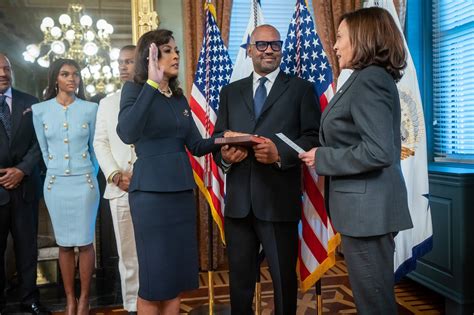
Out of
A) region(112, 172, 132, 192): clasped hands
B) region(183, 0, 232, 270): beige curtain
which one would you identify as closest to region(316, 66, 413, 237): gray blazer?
region(112, 172, 132, 192): clasped hands

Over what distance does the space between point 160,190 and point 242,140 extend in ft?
1.39

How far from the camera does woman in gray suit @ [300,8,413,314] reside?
1590mm

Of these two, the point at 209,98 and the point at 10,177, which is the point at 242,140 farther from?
the point at 10,177

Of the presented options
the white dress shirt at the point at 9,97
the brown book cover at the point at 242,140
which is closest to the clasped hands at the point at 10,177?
the white dress shirt at the point at 9,97

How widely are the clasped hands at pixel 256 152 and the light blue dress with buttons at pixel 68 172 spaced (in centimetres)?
102

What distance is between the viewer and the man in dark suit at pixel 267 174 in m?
2.20

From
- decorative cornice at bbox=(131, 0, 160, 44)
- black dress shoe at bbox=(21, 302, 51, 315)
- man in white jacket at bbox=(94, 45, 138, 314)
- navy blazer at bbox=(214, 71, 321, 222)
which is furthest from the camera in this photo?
decorative cornice at bbox=(131, 0, 160, 44)

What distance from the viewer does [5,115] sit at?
296 centimetres

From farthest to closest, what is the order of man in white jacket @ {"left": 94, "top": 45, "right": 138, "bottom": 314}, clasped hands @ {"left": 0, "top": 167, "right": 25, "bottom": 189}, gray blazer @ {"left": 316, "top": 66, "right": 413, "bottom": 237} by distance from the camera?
1. clasped hands @ {"left": 0, "top": 167, "right": 25, "bottom": 189}
2. man in white jacket @ {"left": 94, "top": 45, "right": 138, "bottom": 314}
3. gray blazer @ {"left": 316, "top": 66, "right": 413, "bottom": 237}

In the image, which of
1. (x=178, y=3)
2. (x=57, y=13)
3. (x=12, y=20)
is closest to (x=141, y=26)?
(x=178, y=3)

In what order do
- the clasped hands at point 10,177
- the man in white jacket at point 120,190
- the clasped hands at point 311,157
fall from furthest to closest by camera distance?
the clasped hands at point 10,177 < the man in white jacket at point 120,190 < the clasped hands at point 311,157

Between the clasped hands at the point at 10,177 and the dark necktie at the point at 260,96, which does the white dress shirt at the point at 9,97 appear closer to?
the clasped hands at the point at 10,177

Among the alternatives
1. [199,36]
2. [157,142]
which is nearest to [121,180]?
[157,142]

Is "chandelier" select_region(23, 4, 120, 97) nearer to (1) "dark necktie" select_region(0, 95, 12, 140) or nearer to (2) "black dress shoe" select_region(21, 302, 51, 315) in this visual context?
(1) "dark necktie" select_region(0, 95, 12, 140)
